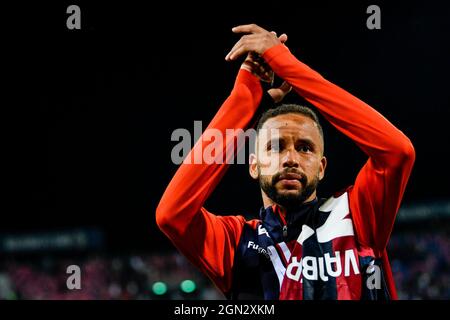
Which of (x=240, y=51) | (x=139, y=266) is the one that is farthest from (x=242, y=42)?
(x=139, y=266)

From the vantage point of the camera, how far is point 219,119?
8.15 feet

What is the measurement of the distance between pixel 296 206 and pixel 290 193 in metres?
0.11

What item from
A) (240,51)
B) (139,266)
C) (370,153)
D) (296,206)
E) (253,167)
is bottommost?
(139,266)

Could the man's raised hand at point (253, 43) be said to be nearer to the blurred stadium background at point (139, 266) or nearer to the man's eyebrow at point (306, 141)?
the man's eyebrow at point (306, 141)

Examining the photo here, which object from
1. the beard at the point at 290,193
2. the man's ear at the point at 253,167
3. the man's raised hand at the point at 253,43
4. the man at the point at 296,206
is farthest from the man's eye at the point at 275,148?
the man's raised hand at the point at 253,43

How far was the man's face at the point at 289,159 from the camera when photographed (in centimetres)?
246

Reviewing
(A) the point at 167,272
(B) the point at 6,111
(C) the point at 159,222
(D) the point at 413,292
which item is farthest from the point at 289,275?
(B) the point at 6,111

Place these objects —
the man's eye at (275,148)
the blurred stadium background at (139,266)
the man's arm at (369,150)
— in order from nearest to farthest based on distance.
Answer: the man's arm at (369,150) < the man's eye at (275,148) < the blurred stadium background at (139,266)

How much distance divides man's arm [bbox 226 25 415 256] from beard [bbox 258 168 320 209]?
178mm

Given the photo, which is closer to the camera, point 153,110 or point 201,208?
point 201,208

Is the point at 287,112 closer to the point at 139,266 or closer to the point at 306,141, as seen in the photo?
the point at 306,141

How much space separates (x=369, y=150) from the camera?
2305 millimetres

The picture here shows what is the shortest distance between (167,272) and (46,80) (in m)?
5.01

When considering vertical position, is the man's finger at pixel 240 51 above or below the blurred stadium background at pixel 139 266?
above
